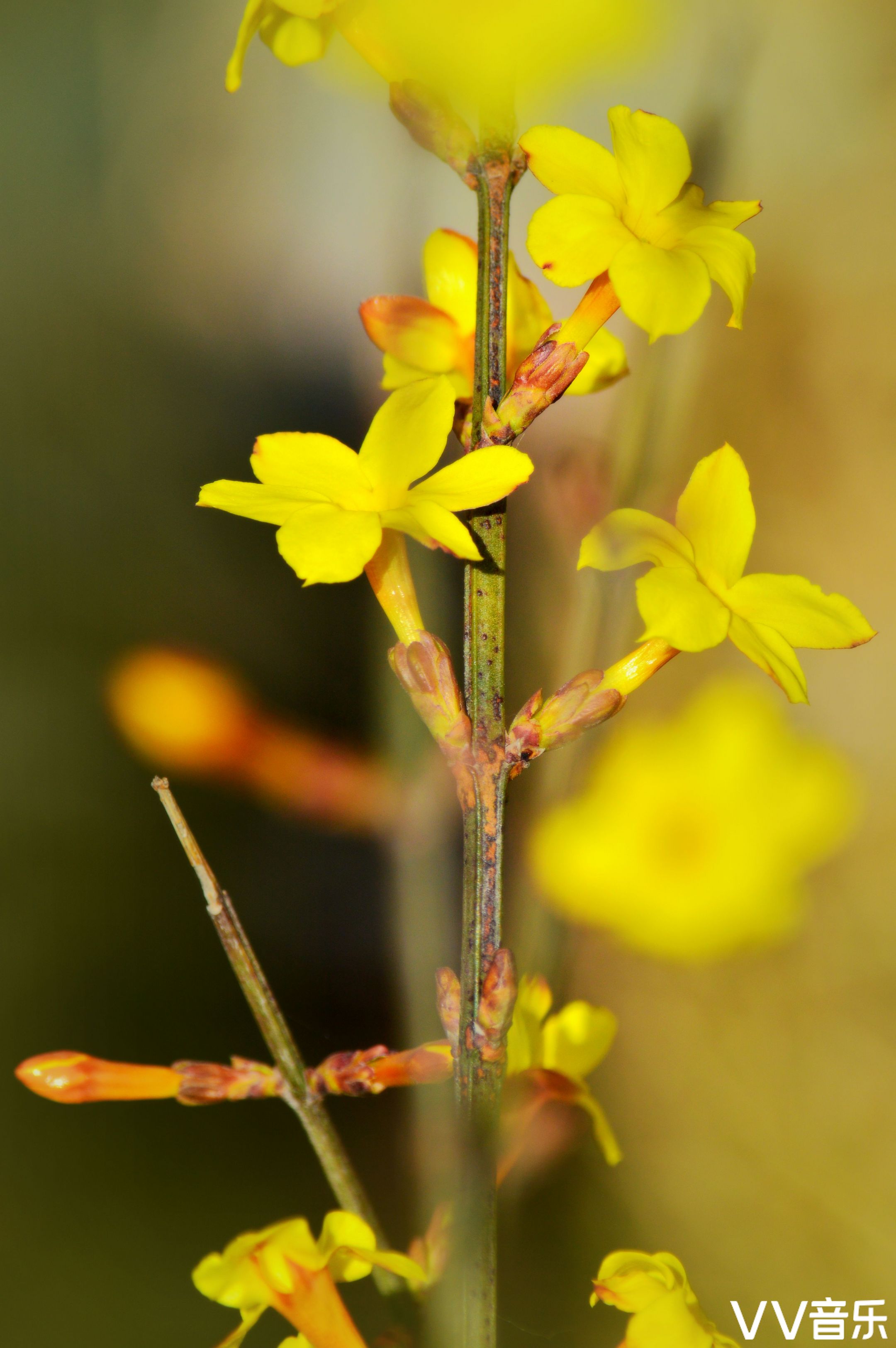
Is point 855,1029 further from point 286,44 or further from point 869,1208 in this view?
point 286,44

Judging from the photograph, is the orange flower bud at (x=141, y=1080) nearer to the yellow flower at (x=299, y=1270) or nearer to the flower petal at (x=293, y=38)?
the yellow flower at (x=299, y=1270)

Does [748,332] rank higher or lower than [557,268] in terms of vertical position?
higher

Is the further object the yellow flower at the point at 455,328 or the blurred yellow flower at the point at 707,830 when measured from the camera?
the blurred yellow flower at the point at 707,830

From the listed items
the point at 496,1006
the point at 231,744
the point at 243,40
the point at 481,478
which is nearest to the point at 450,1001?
the point at 496,1006

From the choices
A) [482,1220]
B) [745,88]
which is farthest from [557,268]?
[745,88]

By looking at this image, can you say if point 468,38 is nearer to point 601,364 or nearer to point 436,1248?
point 601,364

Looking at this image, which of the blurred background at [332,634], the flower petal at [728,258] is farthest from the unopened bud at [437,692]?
the blurred background at [332,634]

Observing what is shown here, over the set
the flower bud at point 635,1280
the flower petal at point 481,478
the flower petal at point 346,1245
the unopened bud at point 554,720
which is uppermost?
the flower petal at point 481,478
